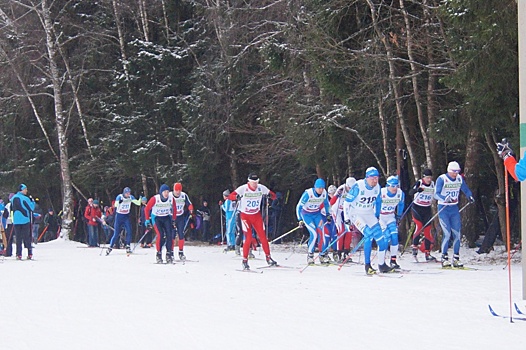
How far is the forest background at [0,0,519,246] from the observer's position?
20.4 meters

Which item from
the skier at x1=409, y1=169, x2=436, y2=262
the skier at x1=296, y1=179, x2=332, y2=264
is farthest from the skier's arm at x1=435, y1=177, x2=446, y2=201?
the skier at x1=296, y1=179, x2=332, y2=264

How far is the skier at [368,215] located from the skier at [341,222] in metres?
3.23

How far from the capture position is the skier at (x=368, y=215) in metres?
15.7

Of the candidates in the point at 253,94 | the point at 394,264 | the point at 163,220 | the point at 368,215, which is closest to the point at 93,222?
the point at 253,94

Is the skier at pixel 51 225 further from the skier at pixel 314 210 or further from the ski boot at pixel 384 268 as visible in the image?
the ski boot at pixel 384 268

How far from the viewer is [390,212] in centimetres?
A: 1650

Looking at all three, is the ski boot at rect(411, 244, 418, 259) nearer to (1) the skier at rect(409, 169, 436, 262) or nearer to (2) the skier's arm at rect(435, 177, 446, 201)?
(1) the skier at rect(409, 169, 436, 262)

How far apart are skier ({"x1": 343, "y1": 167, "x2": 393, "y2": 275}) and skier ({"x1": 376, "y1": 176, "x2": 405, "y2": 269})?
0.20 meters

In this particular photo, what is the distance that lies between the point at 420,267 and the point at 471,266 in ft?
3.48

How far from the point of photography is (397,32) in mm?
21969

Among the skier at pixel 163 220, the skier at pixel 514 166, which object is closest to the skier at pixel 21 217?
the skier at pixel 163 220

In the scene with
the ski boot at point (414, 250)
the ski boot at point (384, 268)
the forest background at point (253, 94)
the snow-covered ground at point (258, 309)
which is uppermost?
the forest background at point (253, 94)

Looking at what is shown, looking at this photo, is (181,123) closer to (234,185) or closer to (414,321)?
(234,185)

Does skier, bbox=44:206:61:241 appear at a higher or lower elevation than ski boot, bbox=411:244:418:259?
higher
